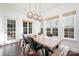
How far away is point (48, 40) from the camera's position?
205cm

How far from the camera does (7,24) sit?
204 centimetres

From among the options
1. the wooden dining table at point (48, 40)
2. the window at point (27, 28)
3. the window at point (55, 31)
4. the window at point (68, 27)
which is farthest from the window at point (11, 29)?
the window at point (68, 27)

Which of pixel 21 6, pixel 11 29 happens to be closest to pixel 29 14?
pixel 21 6

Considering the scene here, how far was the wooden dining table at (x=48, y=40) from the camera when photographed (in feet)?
6.63

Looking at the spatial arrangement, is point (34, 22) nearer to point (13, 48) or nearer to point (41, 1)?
point (41, 1)

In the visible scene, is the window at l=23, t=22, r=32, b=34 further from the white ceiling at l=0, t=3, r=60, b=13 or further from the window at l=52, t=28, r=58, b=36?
the window at l=52, t=28, r=58, b=36

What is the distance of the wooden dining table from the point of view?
2020 millimetres

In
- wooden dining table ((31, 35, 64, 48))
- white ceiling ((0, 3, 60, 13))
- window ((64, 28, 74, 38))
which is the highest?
white ceiling ((0, 3, 60, 13))

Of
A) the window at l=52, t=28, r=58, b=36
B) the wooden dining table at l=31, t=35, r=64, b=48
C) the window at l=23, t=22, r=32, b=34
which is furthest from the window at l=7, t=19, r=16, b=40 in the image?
the window at l=52, t=28, r=58, b=36

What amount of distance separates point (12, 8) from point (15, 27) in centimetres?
33

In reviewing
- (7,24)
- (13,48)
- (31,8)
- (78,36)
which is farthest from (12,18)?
(78,36)

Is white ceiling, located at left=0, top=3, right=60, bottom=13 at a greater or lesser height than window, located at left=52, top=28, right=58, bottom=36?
greater

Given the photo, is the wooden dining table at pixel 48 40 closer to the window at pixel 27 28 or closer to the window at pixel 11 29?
the window at pixel 27 28

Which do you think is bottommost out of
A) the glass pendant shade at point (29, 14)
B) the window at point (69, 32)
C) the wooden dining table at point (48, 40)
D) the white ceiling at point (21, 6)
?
the wooden dining table at point (48, 40)
